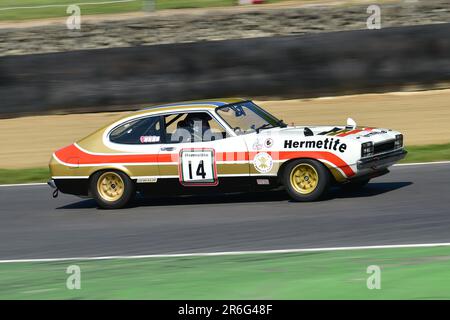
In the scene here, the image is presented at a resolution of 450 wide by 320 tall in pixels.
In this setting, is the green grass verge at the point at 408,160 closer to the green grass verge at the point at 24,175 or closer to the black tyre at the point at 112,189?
the green grass verge at the point at 24,175

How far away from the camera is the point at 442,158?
45.0ft

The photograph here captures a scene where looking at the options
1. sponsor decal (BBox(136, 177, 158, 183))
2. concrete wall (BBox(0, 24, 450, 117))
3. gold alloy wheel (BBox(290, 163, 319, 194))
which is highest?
concrete wall (BBox(0, 24, 450, 117))

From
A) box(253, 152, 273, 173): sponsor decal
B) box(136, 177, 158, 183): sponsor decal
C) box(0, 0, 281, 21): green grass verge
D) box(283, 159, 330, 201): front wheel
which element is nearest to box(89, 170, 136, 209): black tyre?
box(136, 177, 158, 183): sponsor decal

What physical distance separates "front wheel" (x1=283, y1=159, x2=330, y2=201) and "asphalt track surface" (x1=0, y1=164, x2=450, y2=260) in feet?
0.45

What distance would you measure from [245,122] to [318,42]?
730 cm

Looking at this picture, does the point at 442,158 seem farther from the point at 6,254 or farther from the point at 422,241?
A: the point at 6,254

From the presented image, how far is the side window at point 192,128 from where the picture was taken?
36.9 ft

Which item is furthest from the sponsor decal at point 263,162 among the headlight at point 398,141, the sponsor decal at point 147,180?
the headlight at point 398,141

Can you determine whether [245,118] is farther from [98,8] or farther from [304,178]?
Result: [98,8]

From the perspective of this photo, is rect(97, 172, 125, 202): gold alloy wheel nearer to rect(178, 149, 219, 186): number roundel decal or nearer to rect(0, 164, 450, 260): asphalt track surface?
rect(0, 164, 450, 260): asphalt track surface

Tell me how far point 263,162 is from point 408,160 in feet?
12.8

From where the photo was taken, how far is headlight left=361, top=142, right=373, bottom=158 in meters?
10.6

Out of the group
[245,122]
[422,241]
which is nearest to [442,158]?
[245,122]

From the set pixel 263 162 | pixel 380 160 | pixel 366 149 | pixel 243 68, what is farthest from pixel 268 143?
pixel 243 68
